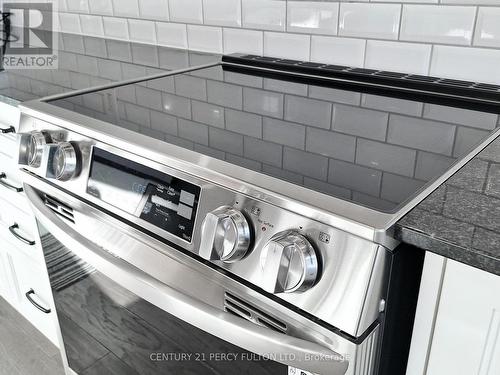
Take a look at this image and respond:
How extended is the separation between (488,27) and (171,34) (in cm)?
94

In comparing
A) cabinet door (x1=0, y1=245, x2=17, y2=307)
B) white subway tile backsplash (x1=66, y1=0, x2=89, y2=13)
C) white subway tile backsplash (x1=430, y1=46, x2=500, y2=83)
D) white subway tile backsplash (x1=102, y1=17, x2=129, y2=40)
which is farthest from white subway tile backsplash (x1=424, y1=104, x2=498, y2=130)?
white subway tile backsplash (x1=66, y1=0, x2=89, y2=13)

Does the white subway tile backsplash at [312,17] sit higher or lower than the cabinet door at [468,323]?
higher

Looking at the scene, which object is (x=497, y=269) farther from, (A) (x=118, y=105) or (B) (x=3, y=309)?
(B) (x=3, y=309)

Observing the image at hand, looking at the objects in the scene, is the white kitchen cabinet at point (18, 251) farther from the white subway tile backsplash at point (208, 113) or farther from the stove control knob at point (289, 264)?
the stove control knob at point (289, 264)

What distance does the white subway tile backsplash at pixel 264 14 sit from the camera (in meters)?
1.20

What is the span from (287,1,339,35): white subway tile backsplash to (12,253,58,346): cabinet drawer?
0.95 m

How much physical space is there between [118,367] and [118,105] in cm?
53

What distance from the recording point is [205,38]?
4.57 feet

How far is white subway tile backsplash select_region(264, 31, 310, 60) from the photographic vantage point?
3.86 ft

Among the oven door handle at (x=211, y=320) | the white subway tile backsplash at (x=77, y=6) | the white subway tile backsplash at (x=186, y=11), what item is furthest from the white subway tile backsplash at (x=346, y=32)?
the oven door handle at (x=211, y=320)

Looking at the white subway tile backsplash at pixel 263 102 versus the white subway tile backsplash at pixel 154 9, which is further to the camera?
the white subway tile backsplash at pixel 154 9

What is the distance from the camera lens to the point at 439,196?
54cm

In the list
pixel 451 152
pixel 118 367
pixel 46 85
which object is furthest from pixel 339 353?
pixel 46 85

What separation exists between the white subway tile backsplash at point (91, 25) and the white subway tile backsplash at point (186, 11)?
41cm
